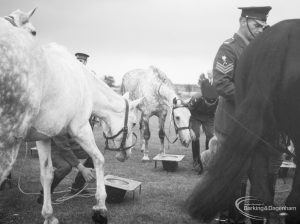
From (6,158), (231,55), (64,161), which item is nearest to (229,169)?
(231,55)

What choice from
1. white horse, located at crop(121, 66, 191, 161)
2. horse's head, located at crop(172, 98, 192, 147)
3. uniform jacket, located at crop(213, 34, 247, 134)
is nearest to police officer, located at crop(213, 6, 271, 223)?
uniform jacket, located at crop(213, 34, 247, 134)

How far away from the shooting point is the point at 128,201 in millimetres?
5324

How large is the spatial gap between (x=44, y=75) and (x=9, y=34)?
537 millimetres

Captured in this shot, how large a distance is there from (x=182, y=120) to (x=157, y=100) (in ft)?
6.02

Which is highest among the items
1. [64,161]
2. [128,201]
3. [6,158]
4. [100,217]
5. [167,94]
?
[167,94]

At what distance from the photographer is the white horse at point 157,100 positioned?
864 centimetres

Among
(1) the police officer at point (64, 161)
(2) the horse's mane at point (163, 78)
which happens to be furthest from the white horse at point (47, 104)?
(2) the horse's mane at point (163, 78)

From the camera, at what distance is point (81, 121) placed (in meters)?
4.14

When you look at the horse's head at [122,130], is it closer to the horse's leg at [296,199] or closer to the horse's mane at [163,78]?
the horse's leg at [296,199]

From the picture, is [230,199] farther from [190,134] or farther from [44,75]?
[190,134]

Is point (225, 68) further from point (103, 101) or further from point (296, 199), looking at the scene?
point (103, 101)

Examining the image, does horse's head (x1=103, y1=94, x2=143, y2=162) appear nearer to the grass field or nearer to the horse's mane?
the grass field

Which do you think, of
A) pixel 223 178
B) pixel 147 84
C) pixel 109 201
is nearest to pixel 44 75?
pixel 223 178

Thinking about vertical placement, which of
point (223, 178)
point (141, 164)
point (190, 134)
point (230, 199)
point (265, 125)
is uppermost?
point (265, 125)
